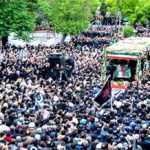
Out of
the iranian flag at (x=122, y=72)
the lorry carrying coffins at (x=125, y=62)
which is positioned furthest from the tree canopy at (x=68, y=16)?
the iranian flag at (x=122, y=72)

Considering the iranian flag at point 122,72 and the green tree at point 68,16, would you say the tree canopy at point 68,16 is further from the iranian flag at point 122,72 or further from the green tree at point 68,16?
the iranian flag at point 122,72

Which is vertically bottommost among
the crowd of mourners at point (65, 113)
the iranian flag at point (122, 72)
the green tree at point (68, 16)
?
the crowd of mourners at point (65, 113)

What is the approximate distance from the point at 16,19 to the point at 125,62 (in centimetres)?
1100

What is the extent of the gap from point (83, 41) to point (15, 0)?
10.1 m

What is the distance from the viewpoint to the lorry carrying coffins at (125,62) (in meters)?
23.1

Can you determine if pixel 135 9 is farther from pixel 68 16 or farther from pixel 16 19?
pixel 16 19

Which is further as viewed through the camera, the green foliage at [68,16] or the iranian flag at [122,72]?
the green foliage at [68,16]

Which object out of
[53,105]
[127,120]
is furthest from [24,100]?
[127,120]

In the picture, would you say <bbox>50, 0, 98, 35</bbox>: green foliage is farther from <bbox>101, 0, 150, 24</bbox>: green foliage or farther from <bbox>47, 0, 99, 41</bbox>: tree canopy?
<bbox>101, 0, 150, 24</bbox>: green foliage

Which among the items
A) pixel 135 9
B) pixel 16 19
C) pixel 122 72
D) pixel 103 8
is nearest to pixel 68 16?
pixel 16 19

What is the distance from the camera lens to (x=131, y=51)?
75.6ft

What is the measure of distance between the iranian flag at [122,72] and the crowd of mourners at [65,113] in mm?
1009

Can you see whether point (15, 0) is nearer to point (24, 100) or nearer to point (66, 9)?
point (66, 9)

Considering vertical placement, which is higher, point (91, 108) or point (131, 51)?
point (131, 51)
